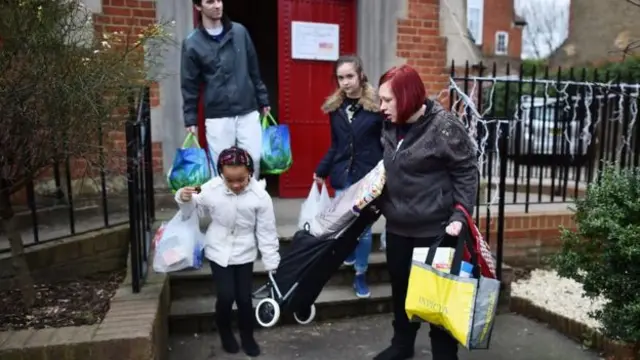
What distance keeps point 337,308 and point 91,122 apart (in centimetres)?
207

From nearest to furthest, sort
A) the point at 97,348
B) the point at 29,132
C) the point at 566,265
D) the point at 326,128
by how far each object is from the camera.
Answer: the point at 97,348 → the point at 29,132 → the point at 566,265 → the point at 326,128

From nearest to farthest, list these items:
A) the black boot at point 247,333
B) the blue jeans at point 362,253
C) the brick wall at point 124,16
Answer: the black boot at point 247,333 → the blue jeans at point 362,253 → the brick wall at point 124,16

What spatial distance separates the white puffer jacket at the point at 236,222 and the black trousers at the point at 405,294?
708mm

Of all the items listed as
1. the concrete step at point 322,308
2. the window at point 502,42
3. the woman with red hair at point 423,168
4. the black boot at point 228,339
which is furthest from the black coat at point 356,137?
the window at point 502,42

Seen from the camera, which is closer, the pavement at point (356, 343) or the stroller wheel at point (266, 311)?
the stroller wheel at point (266, 311)

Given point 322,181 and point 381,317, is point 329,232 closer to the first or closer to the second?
point 322,181

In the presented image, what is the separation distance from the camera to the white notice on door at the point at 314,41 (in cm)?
566

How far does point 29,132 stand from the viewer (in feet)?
9.24

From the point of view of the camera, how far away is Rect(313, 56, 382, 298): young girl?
3604 mm

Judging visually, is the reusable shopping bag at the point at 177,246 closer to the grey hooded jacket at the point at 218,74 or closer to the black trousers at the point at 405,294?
the grey hooded jacket at the point at 218,74

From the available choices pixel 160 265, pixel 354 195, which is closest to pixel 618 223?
pixel 354 195

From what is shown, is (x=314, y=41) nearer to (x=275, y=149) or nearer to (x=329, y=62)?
(x=329, y=62)

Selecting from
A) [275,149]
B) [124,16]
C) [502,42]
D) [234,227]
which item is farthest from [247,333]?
[502,42]

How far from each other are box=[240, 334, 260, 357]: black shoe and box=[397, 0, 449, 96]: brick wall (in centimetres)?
363
